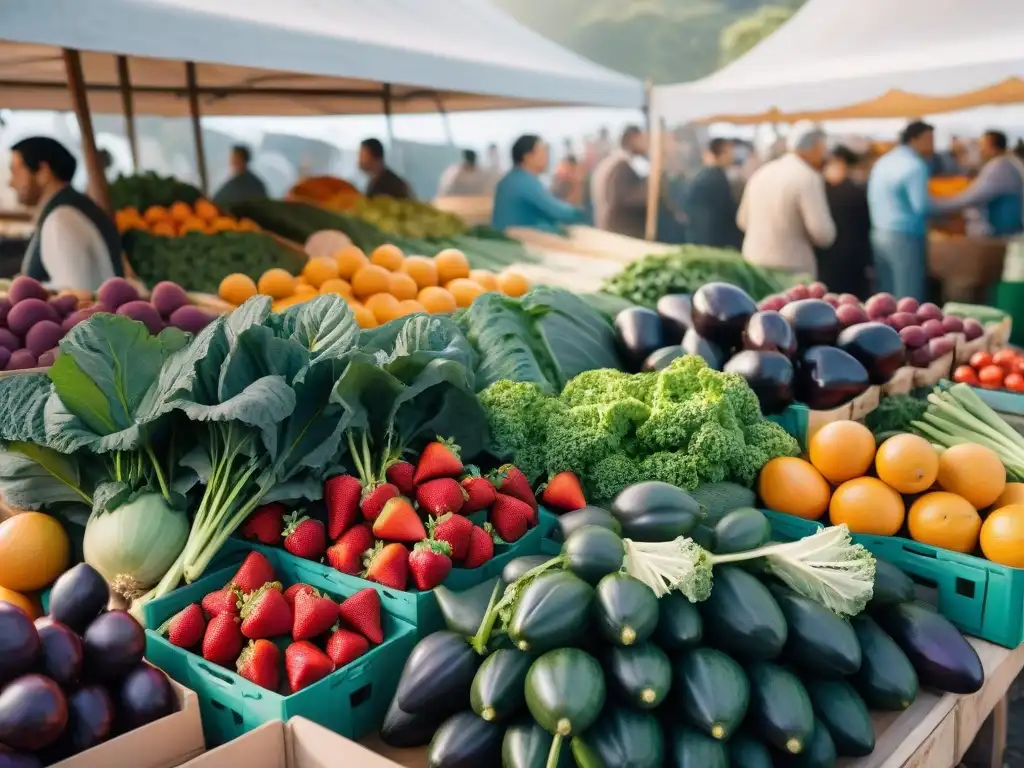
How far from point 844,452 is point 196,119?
6.04 m

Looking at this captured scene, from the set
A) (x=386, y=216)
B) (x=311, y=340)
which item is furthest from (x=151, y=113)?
(x=311, y=340)

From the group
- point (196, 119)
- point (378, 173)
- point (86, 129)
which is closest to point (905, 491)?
point (86, 129)

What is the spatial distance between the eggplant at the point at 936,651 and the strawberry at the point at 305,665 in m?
1.12

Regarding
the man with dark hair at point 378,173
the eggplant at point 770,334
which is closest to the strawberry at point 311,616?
the eggplant at point 770,334

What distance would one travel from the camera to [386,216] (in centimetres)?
572

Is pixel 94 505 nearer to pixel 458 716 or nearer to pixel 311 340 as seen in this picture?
pixel 311 340

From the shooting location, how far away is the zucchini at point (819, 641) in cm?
147

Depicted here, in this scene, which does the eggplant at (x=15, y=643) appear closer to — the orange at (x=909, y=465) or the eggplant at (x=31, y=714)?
the eggplant at (x=31, y=714)

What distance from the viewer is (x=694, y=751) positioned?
129 centimetres

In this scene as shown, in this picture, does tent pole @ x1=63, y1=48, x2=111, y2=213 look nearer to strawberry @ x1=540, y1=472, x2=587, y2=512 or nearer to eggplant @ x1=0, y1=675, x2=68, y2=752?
strawberry @ x1=540, y1=472, x2=587, y2=512

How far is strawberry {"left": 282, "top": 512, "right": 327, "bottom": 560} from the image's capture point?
170cm

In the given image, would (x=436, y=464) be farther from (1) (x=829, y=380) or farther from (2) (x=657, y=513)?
(1) (x=829, y=380)

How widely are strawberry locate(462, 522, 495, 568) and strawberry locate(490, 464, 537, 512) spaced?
0.20 m

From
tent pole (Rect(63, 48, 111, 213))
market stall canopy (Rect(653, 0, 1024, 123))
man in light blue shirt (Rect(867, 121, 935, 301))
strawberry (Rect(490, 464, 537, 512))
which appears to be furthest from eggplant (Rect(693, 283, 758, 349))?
man in light blue shirt (Rect(867, 121, 935, 301))
